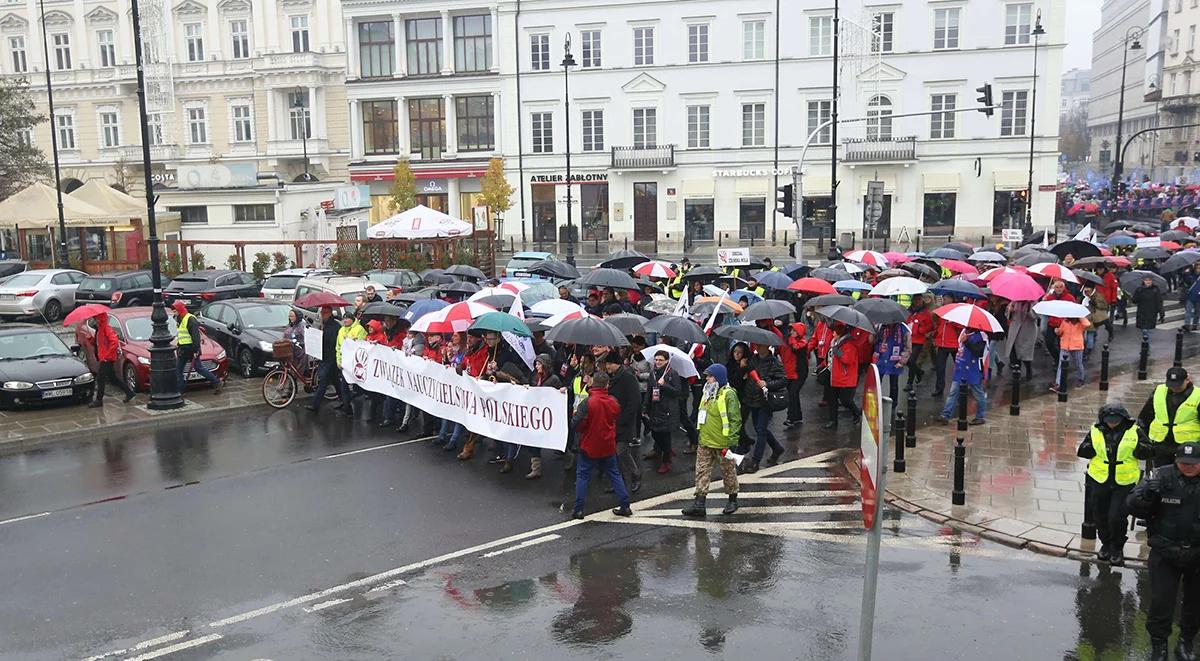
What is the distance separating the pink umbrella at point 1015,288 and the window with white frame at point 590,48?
4377cm

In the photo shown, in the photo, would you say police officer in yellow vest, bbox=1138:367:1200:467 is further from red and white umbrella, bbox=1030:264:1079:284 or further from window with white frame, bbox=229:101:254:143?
window with white frame, bbox=229:101:254:143

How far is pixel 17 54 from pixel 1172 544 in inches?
3205

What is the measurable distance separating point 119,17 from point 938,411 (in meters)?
69.2

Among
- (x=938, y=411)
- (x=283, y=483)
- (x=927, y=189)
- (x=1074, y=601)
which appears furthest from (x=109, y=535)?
(x=927, y=189)

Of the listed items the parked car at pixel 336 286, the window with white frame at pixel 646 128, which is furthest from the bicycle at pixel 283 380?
the window with white frame at pixel 646 128

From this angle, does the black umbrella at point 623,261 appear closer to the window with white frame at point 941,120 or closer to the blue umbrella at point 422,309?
the blue umbrella at point 422,309

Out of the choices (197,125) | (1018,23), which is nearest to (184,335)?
(1018,23)

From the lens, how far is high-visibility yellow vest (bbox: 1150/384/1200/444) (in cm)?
936

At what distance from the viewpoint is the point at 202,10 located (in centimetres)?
6731

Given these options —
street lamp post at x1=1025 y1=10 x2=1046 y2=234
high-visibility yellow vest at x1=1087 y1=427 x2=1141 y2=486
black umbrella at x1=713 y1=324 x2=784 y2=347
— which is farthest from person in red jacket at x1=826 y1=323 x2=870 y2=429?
street lamp post at x1=1025 y1=10 x2=1046 y2=234

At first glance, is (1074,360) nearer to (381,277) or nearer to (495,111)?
(381,277)

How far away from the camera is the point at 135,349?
1864 centimetres

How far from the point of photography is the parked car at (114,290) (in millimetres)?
28433

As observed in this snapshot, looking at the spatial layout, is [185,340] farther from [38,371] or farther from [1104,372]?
[1104,372]
